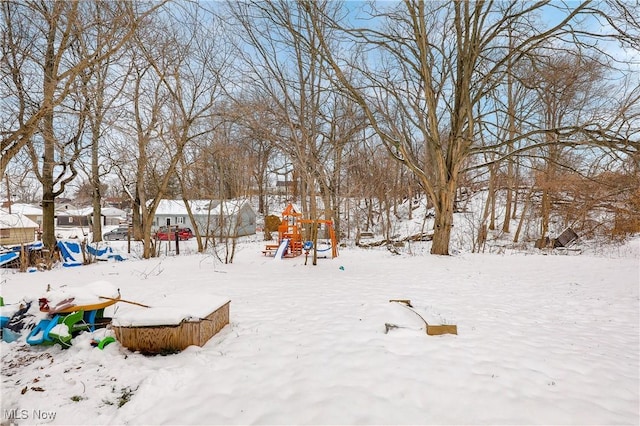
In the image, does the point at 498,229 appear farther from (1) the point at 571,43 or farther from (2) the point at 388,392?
(2) the point at 388,392

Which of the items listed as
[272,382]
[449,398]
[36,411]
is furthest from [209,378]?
[449,398]

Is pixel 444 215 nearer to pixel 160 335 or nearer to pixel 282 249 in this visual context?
pixel 282 249

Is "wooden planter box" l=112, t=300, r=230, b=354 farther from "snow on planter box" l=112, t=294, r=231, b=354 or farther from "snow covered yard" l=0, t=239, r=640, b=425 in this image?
"snow covered yard" l=0, t=239, r=640, b=425

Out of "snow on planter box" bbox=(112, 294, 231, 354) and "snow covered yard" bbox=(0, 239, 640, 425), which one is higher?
"snow on planter box" bbox=(112, 294, 231, 354)

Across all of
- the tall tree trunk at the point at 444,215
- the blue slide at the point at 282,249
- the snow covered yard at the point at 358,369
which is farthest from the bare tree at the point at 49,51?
the tall tree trunk at the point at 444,215

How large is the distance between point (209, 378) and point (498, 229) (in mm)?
22555

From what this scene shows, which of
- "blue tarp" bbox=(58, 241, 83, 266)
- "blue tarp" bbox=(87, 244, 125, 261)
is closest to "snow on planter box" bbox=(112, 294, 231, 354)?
"blue tarp" bbox=(58, 241, 83, 266)

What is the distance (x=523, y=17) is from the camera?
9602 mm

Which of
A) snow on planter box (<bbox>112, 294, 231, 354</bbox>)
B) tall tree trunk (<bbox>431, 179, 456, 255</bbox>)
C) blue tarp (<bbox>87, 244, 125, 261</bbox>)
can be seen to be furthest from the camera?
blue tarp (<bbox>87, 244, 125, 261</bbox>)

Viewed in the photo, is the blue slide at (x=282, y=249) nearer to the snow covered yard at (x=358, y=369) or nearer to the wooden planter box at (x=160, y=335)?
the snow covered yard at (x=358, y=369)

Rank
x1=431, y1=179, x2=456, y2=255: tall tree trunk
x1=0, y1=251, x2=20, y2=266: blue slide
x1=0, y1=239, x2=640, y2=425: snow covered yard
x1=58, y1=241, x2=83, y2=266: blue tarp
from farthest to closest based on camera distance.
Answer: x1=431, y1=179, x2=456, y2=255: tall tree trunk < x1=58, y1=241, x2=83, y2=266: blue tarp < x1=0, y1=251, x2=20, y2=266: blue slide < x1=0, y1=239, x2=640, y2=425: snow covered yard

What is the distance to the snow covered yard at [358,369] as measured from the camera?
221cm

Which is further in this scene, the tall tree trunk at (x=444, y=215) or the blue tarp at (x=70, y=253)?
the tall tree trunk at (x=444, y=215)

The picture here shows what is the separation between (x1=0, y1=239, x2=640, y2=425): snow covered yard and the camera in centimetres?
221
